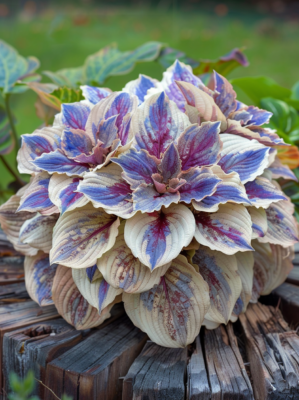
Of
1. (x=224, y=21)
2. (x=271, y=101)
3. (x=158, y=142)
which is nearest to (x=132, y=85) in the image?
(x=158, y=142)

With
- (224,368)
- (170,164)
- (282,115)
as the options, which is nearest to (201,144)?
(170,164)

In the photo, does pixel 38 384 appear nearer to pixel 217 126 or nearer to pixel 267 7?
pixel 217 126

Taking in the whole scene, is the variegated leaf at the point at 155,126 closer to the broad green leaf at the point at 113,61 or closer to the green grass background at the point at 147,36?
the broad green leaf at the point at 113,61

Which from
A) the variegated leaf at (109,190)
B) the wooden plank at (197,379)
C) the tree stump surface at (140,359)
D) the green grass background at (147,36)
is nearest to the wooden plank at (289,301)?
the tree stump surface at (140,359)

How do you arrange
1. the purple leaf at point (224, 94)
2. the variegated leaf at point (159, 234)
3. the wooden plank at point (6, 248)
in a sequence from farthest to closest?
the wooden plank at point (6, 248)
the purple leaf at point (224, 94)
the variegated leaf at point (159, 234)

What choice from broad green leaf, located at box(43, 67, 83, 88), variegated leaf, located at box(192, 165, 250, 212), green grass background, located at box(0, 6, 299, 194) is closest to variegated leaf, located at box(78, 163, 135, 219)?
variegated leaf, located at box(192, 165, 250, 212)

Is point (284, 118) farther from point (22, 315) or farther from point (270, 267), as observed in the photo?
point (22, 315)
